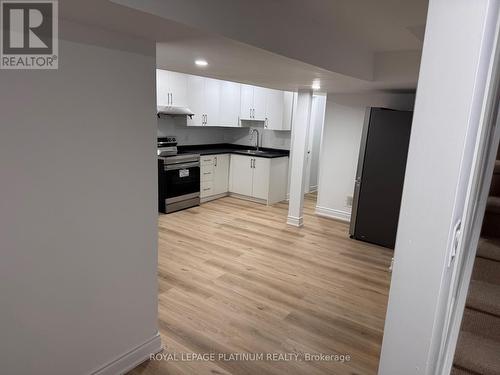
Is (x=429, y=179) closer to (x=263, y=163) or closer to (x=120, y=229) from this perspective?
(x=120, y=229)

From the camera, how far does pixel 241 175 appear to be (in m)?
6.17

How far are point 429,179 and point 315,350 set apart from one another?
6.17 feet

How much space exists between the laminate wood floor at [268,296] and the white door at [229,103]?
2.27 metres

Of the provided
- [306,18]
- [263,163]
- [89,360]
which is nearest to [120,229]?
[89,360]

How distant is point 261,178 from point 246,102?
1506 millimetres

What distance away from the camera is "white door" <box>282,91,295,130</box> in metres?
5.92

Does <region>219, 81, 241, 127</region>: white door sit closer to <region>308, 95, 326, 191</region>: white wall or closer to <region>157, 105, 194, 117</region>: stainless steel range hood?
<region>157, 105, 194, 117</region>: stainless steel range hood

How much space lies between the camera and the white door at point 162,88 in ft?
16.6

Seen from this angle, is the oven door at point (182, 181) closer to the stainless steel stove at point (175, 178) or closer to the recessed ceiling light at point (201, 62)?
the stainless steel stove at point (175, 178)

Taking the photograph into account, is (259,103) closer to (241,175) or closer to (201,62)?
(241,175)

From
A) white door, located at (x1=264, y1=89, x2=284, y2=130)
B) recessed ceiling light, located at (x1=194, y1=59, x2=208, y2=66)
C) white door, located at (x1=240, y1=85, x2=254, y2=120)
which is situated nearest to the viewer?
recessed ceiling light, located at (x1=194, y1=59, x2=208, y2=66)

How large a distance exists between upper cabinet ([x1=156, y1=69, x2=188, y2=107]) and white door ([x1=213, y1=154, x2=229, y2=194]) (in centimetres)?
115

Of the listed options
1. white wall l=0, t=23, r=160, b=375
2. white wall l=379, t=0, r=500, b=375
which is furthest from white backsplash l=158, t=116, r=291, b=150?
Result: white wall l=379, t=0, r=500, b=375

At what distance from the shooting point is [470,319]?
1637mm
